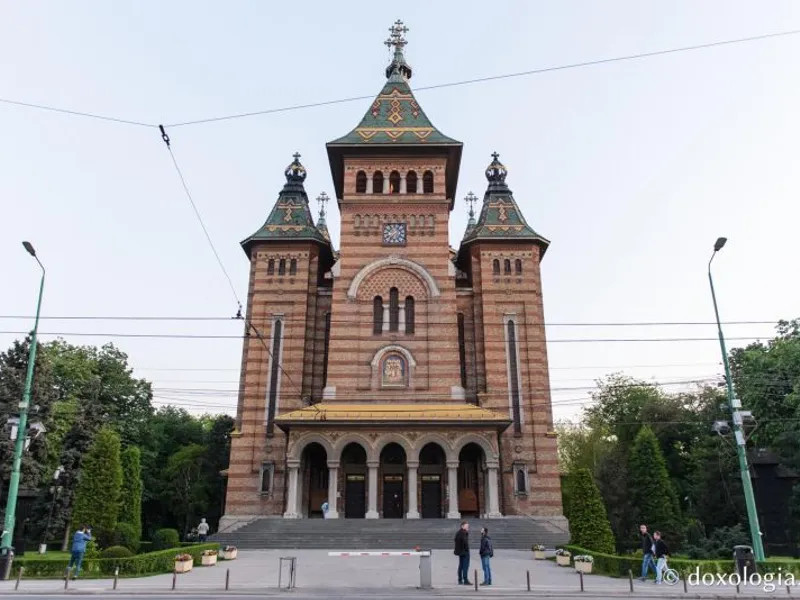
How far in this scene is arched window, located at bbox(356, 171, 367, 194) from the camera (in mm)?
39531

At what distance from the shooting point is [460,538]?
53.1ft

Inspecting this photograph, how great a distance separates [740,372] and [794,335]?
393cm

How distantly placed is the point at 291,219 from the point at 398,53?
1643 cm

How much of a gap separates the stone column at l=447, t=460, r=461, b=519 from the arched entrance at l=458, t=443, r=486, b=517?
1.73 meters

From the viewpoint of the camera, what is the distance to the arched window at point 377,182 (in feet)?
130

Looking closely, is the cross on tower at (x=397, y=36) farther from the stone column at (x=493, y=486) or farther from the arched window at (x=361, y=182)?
the stone column at (x=493, y=486)

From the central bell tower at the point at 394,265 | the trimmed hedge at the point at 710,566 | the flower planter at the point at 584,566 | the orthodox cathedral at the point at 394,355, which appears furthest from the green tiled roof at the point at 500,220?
the trimmed hedge at the point at 710,566

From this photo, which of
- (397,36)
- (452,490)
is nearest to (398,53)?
(397,36)

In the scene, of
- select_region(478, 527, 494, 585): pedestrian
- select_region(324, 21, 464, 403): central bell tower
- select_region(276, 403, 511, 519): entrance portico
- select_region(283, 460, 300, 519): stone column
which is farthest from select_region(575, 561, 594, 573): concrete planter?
select_region(283, 460, 300, 519): stone column

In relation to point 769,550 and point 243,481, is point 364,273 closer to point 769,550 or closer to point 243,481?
point 243,481

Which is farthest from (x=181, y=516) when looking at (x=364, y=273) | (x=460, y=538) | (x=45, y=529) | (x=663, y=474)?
(x=460, y=538)

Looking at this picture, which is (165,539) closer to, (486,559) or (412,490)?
(412,490)

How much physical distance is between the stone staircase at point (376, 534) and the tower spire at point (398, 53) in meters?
31.7

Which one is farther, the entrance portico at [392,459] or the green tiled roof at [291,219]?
the green tiled roof at [291,219]
